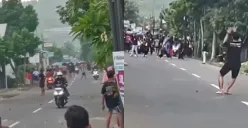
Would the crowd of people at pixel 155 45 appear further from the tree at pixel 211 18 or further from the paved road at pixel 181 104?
the paved road at pixel 181 104

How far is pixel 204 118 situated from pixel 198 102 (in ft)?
8.12

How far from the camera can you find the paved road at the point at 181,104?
38.0ft

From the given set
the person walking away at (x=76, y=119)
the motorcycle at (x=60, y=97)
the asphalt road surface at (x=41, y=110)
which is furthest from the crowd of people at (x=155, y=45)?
the person walking away at (x=76, y=119)

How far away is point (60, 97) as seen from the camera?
2152cm

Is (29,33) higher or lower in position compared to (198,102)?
higher

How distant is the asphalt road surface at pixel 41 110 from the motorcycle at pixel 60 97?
19 centimetres

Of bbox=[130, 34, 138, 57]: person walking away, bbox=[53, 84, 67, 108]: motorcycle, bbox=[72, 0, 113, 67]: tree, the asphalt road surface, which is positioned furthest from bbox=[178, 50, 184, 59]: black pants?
bbox=[72, 0, 113, 67]: tree

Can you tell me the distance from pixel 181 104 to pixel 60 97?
8.37 metres

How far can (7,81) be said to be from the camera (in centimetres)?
3847

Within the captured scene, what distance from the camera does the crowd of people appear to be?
34094mm

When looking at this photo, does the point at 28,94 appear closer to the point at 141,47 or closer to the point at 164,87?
the point at 141,47

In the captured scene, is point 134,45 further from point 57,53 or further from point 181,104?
point 181,104

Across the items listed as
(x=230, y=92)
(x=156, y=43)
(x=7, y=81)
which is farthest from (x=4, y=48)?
(x=230, y=92)

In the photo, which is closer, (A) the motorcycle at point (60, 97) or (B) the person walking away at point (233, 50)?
(B) the person walking away at point (233, 50)
